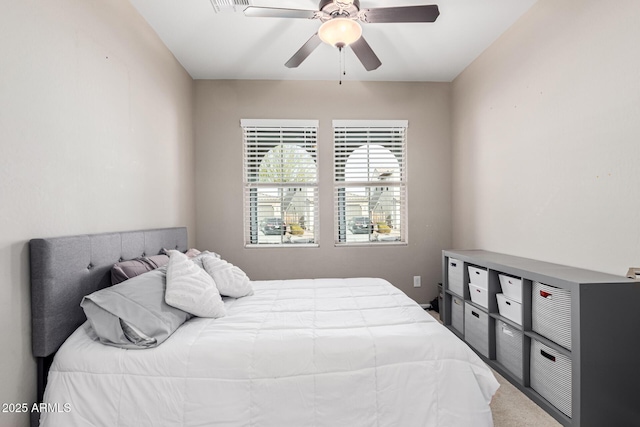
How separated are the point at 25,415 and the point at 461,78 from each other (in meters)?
4.42

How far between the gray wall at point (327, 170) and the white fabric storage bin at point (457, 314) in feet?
2.22

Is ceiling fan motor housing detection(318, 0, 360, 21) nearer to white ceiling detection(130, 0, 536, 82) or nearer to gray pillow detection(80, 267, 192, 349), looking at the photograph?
white ceiling detection(130, 0, 536, 82)

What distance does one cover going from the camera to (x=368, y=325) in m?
1.73

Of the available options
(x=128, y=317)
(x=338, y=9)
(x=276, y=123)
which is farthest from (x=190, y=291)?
(x=276, y=123)

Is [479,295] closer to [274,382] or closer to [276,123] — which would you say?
[274,382]

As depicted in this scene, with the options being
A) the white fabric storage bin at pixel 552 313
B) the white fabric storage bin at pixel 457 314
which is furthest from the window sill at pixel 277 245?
the white fabric storage bin at pixel 552 313

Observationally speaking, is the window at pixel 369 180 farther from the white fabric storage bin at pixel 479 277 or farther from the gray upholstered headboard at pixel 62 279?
the gray upholstered headboard at pixel 62 279

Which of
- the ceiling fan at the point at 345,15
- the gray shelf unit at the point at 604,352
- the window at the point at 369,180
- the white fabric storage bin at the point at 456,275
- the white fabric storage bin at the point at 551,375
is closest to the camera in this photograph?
the gray shelf unit at the point at 604,352

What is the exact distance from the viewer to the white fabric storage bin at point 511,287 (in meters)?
2.18

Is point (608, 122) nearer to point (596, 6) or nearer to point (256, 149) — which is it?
point (596, 6)

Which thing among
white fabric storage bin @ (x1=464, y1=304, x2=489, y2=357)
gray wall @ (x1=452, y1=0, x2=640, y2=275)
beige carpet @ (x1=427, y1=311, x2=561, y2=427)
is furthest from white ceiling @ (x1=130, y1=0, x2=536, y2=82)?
beige carpet @ (x1=427, y1=311, x2=561, y2=427)

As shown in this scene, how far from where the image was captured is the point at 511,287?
89.4 inches

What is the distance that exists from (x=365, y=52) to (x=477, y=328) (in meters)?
2.41

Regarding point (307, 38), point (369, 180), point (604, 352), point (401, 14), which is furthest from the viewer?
point (369, 180)
